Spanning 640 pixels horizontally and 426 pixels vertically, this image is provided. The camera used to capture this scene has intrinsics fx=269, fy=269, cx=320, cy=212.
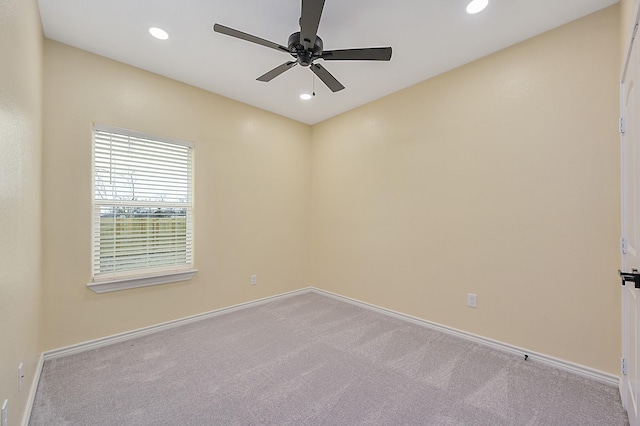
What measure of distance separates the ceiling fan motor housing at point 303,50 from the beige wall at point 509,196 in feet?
5.50

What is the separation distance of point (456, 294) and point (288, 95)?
121 inches

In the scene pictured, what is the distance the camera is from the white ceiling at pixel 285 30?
6.69ft

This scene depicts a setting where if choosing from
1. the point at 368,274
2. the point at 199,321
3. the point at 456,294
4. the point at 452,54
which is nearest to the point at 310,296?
the point at 368,274

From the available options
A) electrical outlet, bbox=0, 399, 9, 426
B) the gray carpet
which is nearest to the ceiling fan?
electrical outlet, bbox=0, 399, 9, 426

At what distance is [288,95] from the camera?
3.49 metres

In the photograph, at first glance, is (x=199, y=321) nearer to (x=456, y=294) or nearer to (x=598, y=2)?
(x=456, y=294)

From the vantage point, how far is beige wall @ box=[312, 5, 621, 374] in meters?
2.08

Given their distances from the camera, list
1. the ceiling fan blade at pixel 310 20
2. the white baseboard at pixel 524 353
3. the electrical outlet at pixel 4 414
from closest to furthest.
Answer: the electrical outlet at pixel 4 414 < the ceiling fan blade at pixel 310 20 < the white baseboard at pixel 524 353

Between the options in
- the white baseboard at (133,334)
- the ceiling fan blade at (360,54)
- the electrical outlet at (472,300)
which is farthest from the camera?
the electrical outlet at (472,300)

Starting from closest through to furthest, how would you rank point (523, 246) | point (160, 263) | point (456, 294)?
point (523, 246), point (456, 294), point (160, 263)

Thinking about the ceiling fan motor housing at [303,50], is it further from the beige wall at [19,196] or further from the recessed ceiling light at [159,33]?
the beige wall at [19,196]

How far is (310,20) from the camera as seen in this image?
5.38 ft

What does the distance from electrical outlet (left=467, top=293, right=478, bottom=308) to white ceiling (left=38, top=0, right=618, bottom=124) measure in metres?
2.39

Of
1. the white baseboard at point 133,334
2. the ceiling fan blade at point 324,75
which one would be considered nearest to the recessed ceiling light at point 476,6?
the ceiling fan blade at point 324,75
